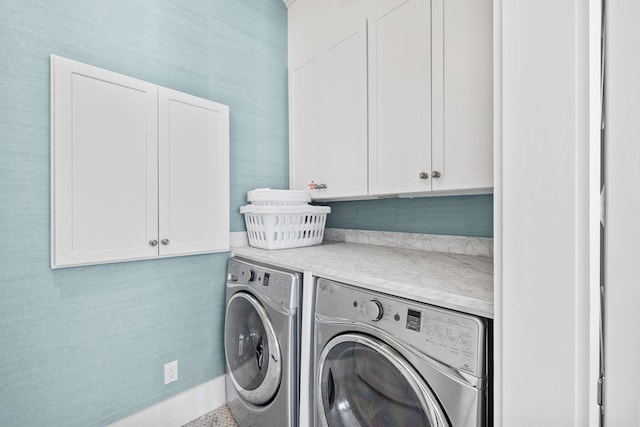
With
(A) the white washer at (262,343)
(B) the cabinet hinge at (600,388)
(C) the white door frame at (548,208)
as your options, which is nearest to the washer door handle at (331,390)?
(A) the white washer at (262,343)

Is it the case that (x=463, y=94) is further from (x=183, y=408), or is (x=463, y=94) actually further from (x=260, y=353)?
(x=183, y=408)

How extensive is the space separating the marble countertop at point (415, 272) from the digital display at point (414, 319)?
41mm

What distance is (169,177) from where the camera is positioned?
1.52m

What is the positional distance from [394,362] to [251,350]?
93 centimetres

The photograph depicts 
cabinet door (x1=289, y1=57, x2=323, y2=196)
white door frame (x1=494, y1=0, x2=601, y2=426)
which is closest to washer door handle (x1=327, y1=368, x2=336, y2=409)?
white door frame (x1=494, y1=0, x2=601, y2=426)

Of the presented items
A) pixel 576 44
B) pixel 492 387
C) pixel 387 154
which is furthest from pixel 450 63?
pixel 492 387

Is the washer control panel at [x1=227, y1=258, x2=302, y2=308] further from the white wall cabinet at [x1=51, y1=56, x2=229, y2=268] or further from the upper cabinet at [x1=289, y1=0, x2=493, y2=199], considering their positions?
the upper cabinet at [x1=289, y1=0, x2=493, y2=199]

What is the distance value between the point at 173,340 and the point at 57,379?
0.47 meters

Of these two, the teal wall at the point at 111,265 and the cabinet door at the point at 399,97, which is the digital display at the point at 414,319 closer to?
the cabinet door at the point at 399,97

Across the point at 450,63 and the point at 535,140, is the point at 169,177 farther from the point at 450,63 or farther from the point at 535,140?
the point at 535,140

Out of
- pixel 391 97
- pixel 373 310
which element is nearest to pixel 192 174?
pixel 391 97

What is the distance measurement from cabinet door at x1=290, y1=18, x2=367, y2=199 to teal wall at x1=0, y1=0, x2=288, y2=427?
0.25 meters

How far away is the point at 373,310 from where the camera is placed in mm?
938

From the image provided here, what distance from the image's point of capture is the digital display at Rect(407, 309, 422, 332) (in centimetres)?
84
